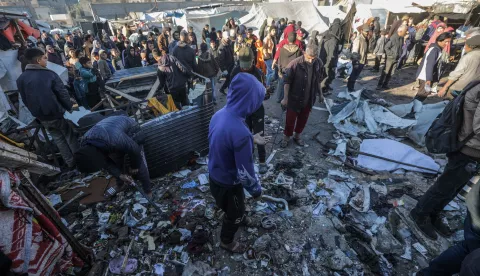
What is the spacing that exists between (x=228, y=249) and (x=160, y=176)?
2.16 m

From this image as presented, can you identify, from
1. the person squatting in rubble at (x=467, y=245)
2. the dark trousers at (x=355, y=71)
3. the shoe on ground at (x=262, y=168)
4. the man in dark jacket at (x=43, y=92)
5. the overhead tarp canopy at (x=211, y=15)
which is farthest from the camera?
the overhead tarp canopy at (x=211, y=15)

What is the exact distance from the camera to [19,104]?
6.25 m

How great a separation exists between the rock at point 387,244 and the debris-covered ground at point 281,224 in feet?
0.04

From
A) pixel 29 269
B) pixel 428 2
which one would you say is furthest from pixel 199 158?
pixel 428 2

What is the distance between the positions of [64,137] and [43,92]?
3.56ft

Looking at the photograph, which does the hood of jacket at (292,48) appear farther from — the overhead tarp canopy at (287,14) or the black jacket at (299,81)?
the overhead tarp canopy at (287,14)

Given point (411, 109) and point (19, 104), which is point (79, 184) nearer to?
point (19, 104)

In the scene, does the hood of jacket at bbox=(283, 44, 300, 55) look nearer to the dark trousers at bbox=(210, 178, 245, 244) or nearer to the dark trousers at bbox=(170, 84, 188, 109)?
the dark trousers at bbox=(170, 84, 188, 109)

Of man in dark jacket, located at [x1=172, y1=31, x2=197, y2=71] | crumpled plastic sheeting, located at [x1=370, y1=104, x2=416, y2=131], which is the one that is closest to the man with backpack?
crumpled plastic sheeting, located at [x1=370, y1=104, x2=416, y2=131]

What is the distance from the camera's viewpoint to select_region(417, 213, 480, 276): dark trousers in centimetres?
208

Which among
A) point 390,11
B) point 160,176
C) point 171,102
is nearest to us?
point 160,176

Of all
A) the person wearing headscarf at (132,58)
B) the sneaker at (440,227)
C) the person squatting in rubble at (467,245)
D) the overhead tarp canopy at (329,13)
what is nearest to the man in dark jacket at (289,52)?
the sneaker at (440,227)

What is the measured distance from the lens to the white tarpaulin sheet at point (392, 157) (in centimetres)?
438

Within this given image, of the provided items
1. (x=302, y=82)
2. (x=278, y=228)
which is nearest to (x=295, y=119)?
(x=302, y=82)
